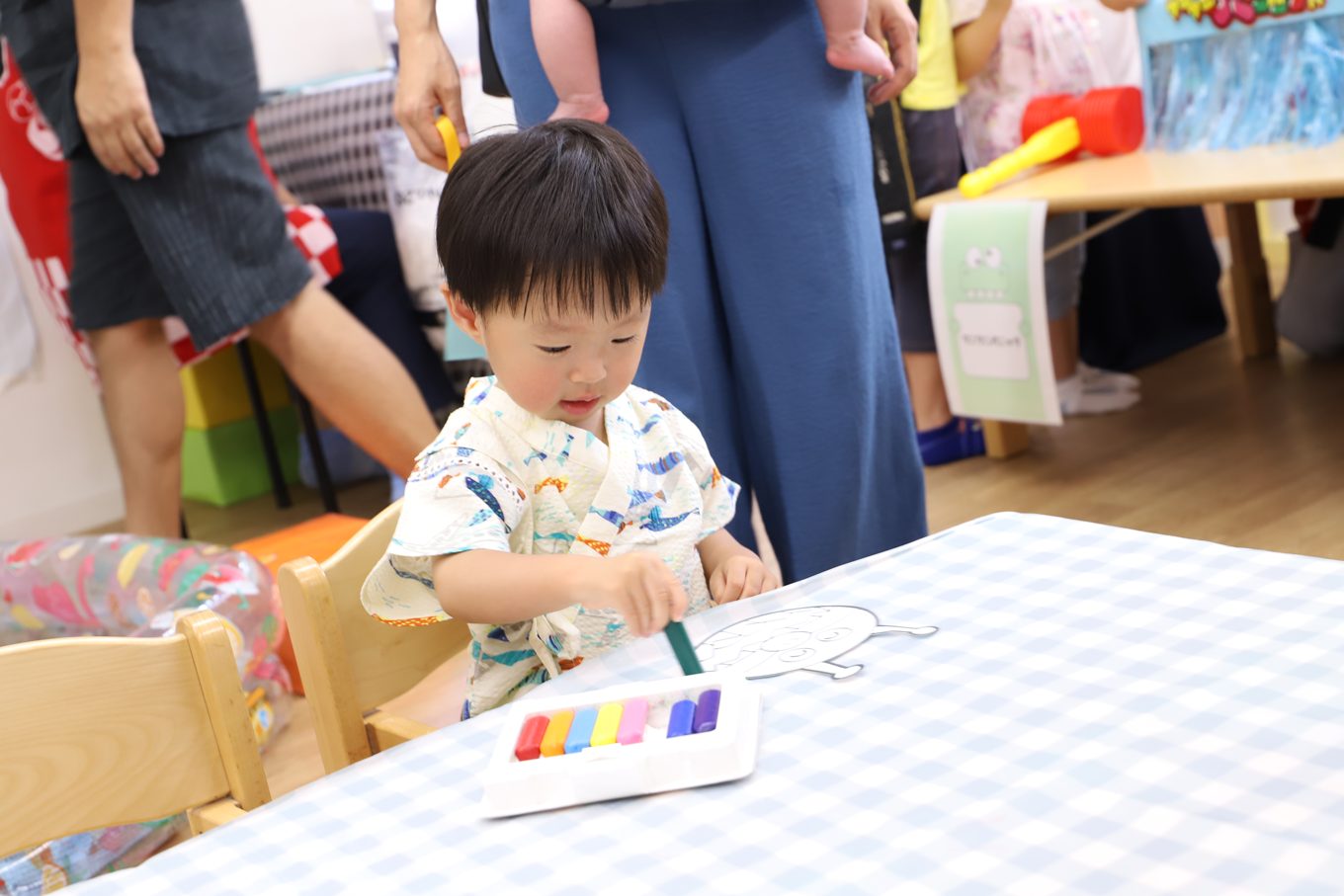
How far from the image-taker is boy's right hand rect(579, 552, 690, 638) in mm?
761

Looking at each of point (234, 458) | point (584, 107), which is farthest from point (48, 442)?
point (584, 107)

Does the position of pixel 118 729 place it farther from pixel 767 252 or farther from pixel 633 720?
pixel 767 252

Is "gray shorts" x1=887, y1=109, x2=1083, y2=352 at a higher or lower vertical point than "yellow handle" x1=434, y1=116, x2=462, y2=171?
lower


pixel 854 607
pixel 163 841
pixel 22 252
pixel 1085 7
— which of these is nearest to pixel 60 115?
pixel 163 841

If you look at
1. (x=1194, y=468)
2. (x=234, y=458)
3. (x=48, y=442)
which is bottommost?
(x=1194, y=468)

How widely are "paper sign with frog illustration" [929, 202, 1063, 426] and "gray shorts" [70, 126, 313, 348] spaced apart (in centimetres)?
101

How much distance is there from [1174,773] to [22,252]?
3.06 metres

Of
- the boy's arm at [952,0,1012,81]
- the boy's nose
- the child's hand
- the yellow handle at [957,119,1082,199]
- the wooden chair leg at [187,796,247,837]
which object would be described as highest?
the boy's arm at [952,0,1012,81]

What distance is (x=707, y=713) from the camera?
675 mm

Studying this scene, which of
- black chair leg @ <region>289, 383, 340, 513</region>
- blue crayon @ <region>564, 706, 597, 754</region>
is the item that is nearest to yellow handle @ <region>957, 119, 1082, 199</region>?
black chair leg @ <region>289, 383, 340, 513</region>

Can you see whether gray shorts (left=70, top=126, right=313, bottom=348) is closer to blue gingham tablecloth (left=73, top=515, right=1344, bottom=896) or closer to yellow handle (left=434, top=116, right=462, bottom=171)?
yellow handle (left=434, top=116, right=462, bottom=171)

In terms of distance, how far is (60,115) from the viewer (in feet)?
6.63

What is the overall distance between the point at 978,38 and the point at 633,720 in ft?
6.69

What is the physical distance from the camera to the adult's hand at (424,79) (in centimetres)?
135
